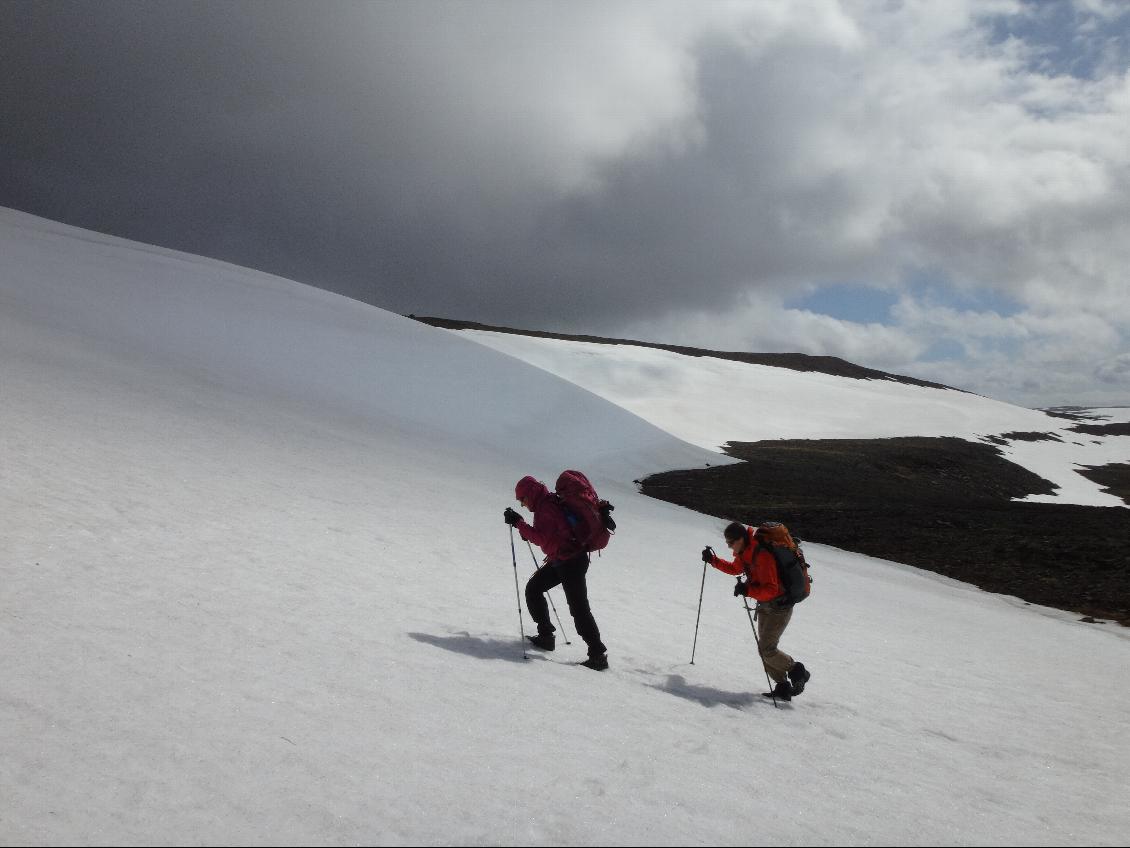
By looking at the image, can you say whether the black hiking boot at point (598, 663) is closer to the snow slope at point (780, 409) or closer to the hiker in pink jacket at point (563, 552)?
the hiker in pink jacket at point (563, 552)

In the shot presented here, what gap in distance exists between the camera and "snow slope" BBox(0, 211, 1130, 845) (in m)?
4.93

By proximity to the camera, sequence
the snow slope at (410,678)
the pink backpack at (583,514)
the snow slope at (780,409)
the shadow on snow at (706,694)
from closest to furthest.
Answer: the snow slope at (410,678)
the shadow on snow at (706,694)
the pink backpack at (583,514)
the snow slope at (780,409)

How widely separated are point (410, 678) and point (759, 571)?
400 cm

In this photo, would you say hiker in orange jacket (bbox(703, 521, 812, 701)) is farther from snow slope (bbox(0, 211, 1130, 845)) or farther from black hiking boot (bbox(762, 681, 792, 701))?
snow slope (bbox(0, 211, 1130, 845))

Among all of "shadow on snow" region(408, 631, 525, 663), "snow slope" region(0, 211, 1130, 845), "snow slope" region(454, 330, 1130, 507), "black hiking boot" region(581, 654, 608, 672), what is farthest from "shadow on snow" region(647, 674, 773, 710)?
"snow slope" region(454, 330, 1130, 507)

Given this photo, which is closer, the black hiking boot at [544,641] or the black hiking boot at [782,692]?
the black hiking boot at [782,692]

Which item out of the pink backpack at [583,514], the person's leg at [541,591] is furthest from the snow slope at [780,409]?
the pink backpack at [583,514]

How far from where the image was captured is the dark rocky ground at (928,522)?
19781 mm

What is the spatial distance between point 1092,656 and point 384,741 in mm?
13482

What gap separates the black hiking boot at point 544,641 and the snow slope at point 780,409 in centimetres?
4334

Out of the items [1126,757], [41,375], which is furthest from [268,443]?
[1126,757]

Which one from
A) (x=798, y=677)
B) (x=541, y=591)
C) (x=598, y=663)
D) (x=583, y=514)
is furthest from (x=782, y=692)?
(x=583, y=514)

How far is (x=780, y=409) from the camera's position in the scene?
73688 mm

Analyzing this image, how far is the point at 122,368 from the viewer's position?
1936 centimetres
